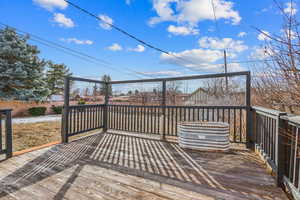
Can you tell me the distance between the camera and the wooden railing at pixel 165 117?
10.4 ft

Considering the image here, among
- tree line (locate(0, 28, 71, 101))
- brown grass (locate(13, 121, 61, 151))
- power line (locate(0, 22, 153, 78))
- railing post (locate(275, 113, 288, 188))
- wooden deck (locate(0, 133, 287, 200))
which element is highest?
power line (locate(0, 22, 153, 78))

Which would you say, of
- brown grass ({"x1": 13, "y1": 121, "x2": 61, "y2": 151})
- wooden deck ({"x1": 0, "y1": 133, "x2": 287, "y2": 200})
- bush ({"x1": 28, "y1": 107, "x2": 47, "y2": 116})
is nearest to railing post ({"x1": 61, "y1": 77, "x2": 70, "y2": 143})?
wooden deck ({"x1": 0, "y1": 133, "x2": 287, "y2": 200})

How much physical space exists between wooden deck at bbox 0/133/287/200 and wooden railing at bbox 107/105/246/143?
29.2 inches

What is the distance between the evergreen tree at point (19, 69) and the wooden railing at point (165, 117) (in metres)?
11.0

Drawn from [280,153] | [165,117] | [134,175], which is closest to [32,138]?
[165,117]

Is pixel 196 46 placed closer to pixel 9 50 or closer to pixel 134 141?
pixel 134 141

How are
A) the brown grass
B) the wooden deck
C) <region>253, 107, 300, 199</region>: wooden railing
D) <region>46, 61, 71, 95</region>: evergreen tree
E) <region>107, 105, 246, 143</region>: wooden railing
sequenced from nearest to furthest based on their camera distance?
<region>253, 107, 300, 199</region>: wooden railing
the wooden deck
<region>107, 105, 246, 143</region>: wooden railing
the brown grass
<region>46, 61, 71, 95</region>: evergreen tree

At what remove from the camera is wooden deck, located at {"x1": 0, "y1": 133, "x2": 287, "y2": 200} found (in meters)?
1.51

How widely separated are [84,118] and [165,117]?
1.96m

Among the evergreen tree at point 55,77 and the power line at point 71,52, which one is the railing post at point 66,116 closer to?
the power line at point 71,52

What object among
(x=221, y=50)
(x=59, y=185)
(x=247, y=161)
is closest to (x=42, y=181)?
(x=59, y=185)

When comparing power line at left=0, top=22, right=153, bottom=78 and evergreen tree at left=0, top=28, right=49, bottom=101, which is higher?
power line at left=0, top=22, right=153, bottom=78

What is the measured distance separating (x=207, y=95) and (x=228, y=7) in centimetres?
242

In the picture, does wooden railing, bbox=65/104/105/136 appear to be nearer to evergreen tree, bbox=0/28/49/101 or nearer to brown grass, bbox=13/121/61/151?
brown grass, bbox=13/121/61/151
